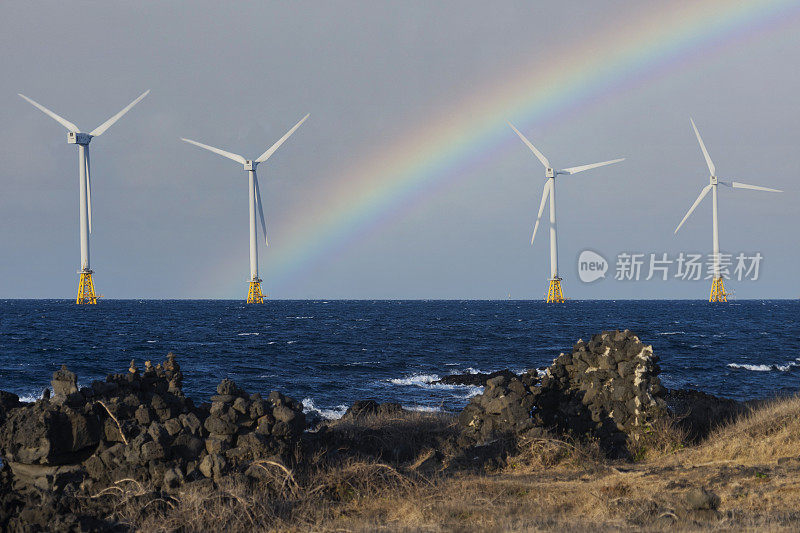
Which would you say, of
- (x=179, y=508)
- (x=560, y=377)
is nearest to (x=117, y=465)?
(x=179, y=508)

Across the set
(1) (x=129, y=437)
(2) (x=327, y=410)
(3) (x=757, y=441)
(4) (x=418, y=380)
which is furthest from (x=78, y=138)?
(3) (x=757, y=441)

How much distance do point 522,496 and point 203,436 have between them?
6494 mm

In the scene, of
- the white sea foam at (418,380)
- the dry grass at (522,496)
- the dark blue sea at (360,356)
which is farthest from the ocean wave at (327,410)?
the dry grass at (522,496)

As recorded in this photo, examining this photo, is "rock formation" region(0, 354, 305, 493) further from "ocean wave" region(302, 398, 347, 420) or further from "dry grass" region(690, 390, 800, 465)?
"ocean wave" region(302, 398, 347, 420)

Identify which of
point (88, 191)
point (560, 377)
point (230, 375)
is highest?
point (88, 191)

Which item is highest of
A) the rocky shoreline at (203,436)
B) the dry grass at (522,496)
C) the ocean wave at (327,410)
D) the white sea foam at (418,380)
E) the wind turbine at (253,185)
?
the wind turbine at (253,185)

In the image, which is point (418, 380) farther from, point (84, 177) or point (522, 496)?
point (84, 177)

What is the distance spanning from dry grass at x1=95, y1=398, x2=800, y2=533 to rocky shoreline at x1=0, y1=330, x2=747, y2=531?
0.50 meters

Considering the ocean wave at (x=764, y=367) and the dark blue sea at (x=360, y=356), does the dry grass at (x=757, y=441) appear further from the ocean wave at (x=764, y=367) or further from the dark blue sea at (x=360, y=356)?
the ocean wave at (x=764, y=367)

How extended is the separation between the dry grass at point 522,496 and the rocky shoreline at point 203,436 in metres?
0.50

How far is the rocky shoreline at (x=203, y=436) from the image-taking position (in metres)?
13.1

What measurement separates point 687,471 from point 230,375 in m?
39.2

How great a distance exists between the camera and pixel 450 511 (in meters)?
12.4

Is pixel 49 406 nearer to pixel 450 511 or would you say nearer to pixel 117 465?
pixel 117 465
